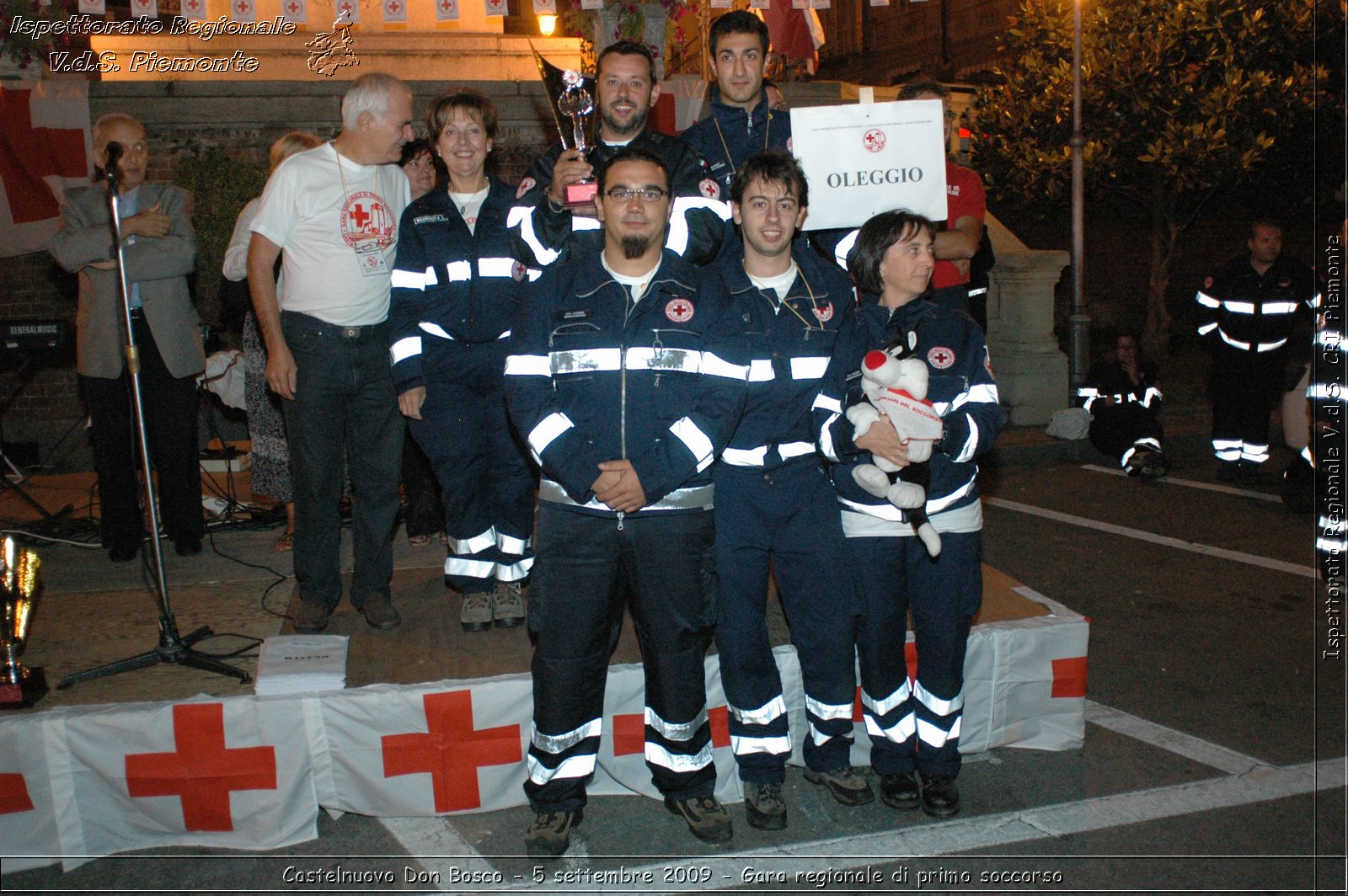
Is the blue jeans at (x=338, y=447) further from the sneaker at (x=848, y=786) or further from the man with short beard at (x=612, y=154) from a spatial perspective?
the sneaker at (x=848, y=786)

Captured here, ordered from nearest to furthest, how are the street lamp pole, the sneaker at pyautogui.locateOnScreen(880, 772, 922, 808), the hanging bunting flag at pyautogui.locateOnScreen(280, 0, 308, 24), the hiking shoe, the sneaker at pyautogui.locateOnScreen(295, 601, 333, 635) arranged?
the sneaker at pyautogui.locateOnScreen(880, 772, 922, 808) → the sneaker at pyautogui.locateOnScreen(295, 601, 333, 635) → the hiking shoe → the hanging bunting flag at pyautogui.locateOnScreen(280, 0, 308, 24) → the street lamp pole

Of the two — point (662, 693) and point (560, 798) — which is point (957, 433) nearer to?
point (662, 693)

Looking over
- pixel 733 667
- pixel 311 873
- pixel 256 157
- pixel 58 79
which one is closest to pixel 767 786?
pixel 733 667

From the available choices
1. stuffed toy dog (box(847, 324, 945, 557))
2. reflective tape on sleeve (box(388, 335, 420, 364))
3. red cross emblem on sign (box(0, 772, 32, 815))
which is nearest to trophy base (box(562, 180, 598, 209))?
reflective tape on sleeve (box(388, 335, 420, 364))

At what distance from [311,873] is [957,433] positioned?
2.66 metres

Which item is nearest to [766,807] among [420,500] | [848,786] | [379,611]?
[848,786]

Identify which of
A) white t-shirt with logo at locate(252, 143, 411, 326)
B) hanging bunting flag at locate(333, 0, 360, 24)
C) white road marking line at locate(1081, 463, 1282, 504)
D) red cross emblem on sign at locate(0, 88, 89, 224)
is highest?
hanging bunting flag at locate(333, 0, 360, 24)

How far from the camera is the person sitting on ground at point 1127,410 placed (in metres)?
9.46

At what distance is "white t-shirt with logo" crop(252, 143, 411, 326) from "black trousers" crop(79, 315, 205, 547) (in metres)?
1.90

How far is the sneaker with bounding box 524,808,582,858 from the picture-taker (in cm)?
375

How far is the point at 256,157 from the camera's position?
11.0 m

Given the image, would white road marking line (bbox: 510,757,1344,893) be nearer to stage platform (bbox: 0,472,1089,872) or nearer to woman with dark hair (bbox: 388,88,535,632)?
stage platform (bbox: 0,472,1089,872)

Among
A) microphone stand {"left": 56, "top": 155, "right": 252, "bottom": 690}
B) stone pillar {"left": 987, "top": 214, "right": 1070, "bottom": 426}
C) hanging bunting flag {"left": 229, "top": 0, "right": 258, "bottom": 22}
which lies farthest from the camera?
hanging bunting flag {"left": 229, "top": 0, "right": 258, "bottom": 22}

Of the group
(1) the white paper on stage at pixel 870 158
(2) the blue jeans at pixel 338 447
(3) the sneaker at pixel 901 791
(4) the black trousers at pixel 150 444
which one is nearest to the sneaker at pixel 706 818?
(3) the sneaker at pixel 901 791
